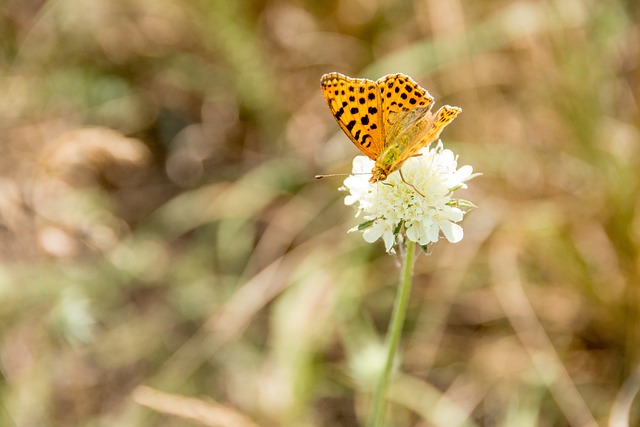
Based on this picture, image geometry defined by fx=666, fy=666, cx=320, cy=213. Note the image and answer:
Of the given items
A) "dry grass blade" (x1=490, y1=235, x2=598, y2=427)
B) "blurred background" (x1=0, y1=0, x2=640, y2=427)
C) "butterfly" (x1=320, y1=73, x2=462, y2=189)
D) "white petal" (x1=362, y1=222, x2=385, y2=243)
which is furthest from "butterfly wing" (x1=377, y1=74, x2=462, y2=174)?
"dry grass blade" (x1=490, y1=235, x2=598, y2=427)

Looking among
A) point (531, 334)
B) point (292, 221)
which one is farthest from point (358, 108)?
point (292, 221)

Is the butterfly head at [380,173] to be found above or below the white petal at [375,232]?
above

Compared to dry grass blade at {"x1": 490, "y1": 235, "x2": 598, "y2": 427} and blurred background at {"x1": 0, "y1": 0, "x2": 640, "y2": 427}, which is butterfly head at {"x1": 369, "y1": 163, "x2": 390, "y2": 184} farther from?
dry grass blade at {"x1": 490, "y1": 235, "x2": 598, "y2": 427}

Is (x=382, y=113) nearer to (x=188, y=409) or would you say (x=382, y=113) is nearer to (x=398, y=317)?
(x=398, y=317)

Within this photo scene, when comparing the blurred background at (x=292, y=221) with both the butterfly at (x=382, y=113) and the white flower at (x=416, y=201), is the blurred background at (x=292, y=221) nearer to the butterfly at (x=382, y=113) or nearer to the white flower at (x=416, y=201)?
the white flower at (x=416, y=201)

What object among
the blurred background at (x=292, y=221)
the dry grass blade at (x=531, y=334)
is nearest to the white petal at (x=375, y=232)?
the blurred background at (x=292, y=221)

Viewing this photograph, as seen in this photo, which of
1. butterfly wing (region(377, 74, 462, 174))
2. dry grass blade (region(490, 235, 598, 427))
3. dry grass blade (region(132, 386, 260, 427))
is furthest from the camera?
dry grass blade (region(490, 235, 598, 427))

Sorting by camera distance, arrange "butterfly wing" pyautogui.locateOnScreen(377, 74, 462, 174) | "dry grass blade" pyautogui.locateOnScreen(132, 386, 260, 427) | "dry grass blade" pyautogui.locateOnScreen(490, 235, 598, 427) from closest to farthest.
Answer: "butterfly wing" pyautogui.locateOnScreen(377, 74, 462, 174) < "dry grass blade" pyautogui.locateOnScreen(132, 386, 260, 427) < "dry grass blade" pyautogui.locateOnScreen(490, 235, 598, 427)
